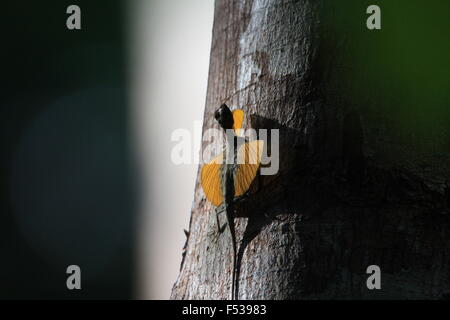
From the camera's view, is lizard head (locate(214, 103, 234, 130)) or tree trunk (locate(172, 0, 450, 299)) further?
lizard head (locate(214, 103, 234, 130))

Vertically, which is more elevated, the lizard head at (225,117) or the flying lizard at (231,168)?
the lizard head at (225,117)

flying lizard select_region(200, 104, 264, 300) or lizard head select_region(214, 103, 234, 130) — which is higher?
lizard head select_region(214, 103, 234, 130)

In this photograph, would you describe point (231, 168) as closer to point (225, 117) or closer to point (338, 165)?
point (225, 117)

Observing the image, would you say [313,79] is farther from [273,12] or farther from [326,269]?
[326,269]
